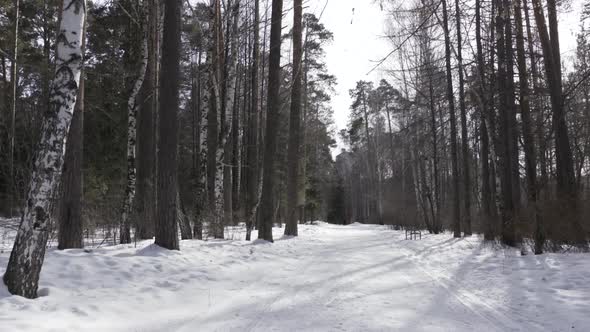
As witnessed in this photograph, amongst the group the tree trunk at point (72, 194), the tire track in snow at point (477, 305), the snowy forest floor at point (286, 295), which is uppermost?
the tree trunk at point (72, 194)

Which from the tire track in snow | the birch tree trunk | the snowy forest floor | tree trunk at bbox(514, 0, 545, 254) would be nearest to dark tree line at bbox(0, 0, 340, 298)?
the birch tree trunk

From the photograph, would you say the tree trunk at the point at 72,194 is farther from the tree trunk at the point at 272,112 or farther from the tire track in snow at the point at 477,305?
the tire track in snow at the point at 477,305

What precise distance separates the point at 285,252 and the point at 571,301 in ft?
23.1

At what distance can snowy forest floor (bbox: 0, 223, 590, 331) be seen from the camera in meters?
4.38

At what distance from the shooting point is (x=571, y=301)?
17.1ft

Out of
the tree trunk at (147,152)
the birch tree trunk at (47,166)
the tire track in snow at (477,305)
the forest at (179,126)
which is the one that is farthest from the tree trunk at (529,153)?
the tree trunk at (147,152)

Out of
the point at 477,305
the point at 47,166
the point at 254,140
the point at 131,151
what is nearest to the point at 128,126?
the point at 131,151

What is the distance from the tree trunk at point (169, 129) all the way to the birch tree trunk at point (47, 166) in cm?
351

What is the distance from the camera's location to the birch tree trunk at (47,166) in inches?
176

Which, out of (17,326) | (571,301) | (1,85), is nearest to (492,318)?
(571,301)

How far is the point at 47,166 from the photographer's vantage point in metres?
4.57

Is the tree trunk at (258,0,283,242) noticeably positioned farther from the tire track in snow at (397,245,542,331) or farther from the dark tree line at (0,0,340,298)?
the tire track in snow at (397,245,542,331)

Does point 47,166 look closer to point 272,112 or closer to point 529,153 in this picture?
point 272,112

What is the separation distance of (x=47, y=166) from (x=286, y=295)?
3510 mm
